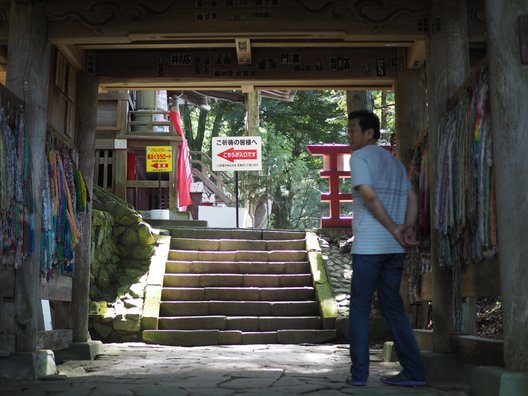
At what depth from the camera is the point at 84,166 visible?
7.42m

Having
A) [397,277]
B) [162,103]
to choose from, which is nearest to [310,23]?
[397,277]

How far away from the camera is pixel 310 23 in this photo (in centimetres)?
587

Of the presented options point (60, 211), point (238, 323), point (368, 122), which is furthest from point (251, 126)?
point (368, 122)

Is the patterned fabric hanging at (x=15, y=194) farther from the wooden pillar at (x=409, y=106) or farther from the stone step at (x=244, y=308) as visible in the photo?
the stone step at (x=244, y=308)

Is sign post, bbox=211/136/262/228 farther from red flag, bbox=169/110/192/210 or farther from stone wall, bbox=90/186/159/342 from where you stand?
stone wall, bbox=90/186/159/342

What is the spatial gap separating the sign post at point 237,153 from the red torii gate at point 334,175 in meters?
1.69

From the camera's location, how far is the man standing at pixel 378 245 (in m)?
4.19

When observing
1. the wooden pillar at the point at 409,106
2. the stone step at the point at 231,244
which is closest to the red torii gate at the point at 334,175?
the stone step at the point at 231,244

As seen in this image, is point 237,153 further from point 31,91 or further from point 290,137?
point 290,137

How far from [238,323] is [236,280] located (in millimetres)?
1424

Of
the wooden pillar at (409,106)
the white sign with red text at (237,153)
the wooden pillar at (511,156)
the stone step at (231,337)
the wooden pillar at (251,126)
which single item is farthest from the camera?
the wooden pillar at (251,126)

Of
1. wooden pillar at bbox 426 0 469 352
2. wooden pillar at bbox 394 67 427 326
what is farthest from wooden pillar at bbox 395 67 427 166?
wooden pillar at bbox 426 0 469 352

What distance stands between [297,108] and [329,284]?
50.3ft

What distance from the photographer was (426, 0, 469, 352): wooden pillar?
529 centimetres
